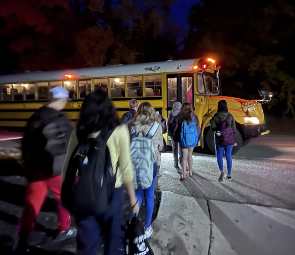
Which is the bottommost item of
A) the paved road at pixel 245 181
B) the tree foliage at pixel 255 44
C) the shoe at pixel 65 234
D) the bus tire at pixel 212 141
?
the shoe at pixel 65 234

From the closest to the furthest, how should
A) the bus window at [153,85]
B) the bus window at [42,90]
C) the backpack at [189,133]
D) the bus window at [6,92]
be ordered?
the backpack at [189,133] → the bus window at [153,85] → the bus window at [42,90] → the bus window at [6,92]

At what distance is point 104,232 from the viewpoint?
6.43ft

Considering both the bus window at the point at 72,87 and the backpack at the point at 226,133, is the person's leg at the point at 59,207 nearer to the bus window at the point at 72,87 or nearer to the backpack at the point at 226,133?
the backpack at the point at 226,133

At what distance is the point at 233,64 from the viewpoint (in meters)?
14.2

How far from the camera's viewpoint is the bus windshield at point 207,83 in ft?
25.1

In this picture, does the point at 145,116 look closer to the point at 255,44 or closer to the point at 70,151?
the point at 70,151

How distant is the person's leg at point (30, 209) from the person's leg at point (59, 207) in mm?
94

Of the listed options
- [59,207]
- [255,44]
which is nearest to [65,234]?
[59,207]

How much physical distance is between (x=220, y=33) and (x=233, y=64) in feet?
6.54

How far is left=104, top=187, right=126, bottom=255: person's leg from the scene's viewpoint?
1.92m

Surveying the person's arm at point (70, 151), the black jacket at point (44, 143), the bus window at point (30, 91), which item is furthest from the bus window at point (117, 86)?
the person's arm at point (70, 151)

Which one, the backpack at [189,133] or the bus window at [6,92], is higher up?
the bus window at [6,92]

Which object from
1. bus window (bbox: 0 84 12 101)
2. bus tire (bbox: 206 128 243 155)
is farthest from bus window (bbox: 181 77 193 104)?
bus window (bbox: 0 84 12 101)

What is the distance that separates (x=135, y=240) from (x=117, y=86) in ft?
22.4
